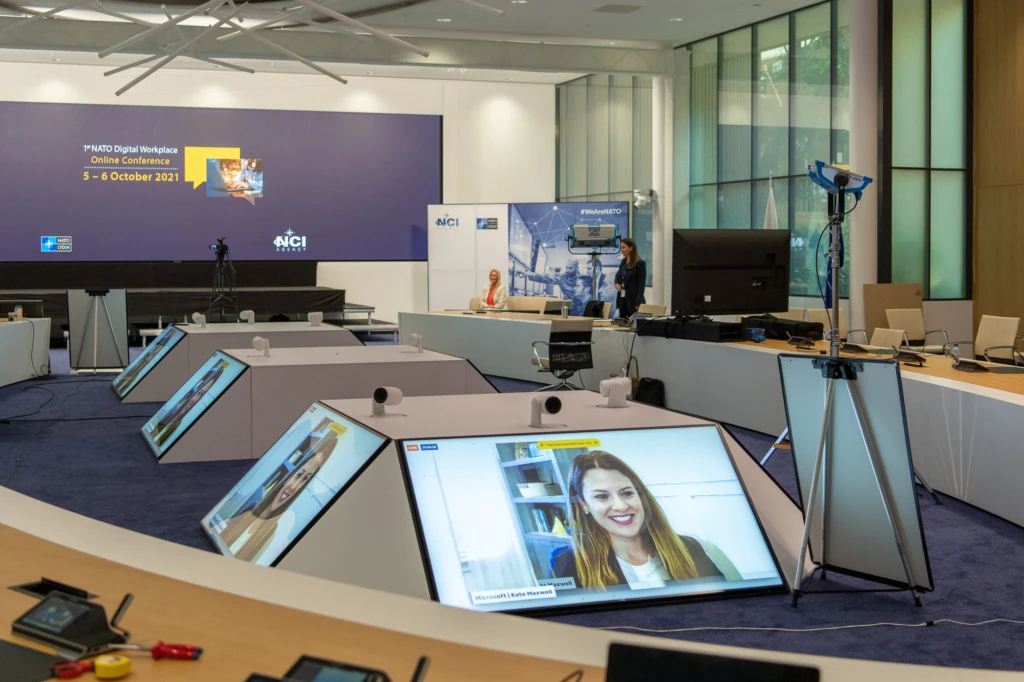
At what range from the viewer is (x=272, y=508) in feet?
13.4

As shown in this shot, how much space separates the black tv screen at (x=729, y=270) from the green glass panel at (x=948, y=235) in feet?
18.4

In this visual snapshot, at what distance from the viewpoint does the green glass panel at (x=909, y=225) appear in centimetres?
1201

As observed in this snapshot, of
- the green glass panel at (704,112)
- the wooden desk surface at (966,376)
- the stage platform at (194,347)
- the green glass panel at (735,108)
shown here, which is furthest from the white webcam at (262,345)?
the green glass panel at (704,112)

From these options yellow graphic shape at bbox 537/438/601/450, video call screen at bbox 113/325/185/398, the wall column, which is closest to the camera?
yellow graphic shape at bbox 537/438/601/450

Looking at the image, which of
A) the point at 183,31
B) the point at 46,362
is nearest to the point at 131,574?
the point at 183,31

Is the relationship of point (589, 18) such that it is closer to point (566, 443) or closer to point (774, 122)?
point (774, 122)

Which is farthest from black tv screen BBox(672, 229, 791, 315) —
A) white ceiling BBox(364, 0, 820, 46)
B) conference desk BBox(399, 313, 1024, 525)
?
white ceiling BBox(364, 0, 820, 46)

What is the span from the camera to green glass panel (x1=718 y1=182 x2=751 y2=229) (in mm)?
14109

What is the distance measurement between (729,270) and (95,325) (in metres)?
7.64

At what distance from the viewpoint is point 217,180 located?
679 inches

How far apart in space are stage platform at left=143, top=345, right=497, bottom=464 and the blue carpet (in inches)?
6.9

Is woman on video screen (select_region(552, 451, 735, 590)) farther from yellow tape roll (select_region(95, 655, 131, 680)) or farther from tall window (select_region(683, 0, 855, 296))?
tall window (select_region(683, 0, 855, 296))

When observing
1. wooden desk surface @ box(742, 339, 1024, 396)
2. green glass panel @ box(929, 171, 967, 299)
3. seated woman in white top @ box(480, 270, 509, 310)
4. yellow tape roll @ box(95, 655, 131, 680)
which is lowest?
wooden desk surface @ box(742, 339, 1024, 396)

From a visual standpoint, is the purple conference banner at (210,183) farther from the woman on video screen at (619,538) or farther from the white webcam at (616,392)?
the woman on video screen at (619,538)
